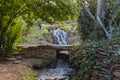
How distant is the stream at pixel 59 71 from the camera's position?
7.69m

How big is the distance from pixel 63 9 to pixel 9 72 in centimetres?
232

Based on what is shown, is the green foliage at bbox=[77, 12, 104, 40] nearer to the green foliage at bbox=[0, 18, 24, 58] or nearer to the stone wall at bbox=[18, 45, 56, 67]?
the stone wall at bbox=[18, 45, 56, 67]

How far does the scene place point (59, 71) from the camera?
28.5ft

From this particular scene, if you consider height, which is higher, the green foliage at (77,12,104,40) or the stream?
the green foliage at (77,12,104,40)

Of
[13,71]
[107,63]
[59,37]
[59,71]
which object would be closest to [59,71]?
[59,71]

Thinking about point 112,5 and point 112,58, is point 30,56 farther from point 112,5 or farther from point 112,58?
point 112,58

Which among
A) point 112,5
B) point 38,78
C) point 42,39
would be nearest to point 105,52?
point 38,78

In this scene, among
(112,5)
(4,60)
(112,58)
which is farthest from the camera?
(112,5)

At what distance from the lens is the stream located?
7.69 m

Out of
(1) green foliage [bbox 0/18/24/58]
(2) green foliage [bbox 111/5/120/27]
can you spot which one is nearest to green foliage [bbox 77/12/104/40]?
(2) green foliage [bbox 111/5/120/27]

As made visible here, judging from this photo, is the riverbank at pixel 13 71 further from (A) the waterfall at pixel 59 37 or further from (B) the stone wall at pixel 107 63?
(A) the waterfall at pixel 59 37

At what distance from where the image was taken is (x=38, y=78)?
7543mm

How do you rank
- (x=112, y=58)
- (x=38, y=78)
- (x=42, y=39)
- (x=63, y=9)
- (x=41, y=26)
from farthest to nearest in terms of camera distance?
(x=41, y=26) → (x=42, y=39) → (x=38, y=78) → (x=63, y=9) → (x=112, y=58)

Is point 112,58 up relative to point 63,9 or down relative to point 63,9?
down
